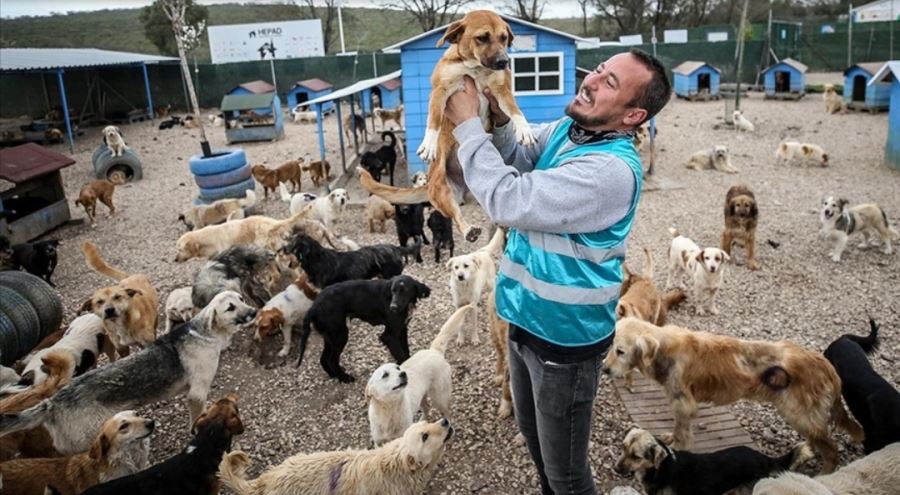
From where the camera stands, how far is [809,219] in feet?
34.4

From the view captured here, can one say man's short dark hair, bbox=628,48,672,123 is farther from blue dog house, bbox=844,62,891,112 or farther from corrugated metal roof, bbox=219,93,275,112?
blue dog house, bbox=844,62,891,112

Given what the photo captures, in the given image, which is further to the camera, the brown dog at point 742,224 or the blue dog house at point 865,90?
the blue dog house at point 865,90

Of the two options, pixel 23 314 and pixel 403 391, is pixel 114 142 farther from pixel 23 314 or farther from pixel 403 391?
pixel 403 391

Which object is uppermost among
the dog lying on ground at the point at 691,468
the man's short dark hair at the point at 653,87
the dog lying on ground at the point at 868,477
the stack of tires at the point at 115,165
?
the man's short dark hair at the point at 653,87

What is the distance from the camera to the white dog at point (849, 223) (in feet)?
27.7

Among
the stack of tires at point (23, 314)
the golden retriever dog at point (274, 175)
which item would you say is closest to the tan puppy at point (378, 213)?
the golden retriever dog at point (274, 175)

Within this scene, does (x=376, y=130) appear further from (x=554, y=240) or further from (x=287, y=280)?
(x=554, y=240)

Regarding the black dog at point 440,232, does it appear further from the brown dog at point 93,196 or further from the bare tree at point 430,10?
the bare tree at point 430,10

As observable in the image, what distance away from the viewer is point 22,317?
A: 20.3ft

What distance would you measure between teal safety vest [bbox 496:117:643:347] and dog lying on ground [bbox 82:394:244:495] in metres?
2.68

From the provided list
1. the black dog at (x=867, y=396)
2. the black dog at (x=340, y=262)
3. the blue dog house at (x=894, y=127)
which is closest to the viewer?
the black dog at (x=867, y=396)

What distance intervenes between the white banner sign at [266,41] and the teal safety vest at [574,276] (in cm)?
3756

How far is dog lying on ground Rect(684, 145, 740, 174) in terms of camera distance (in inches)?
573

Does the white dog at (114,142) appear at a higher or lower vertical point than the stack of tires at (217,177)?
higher
